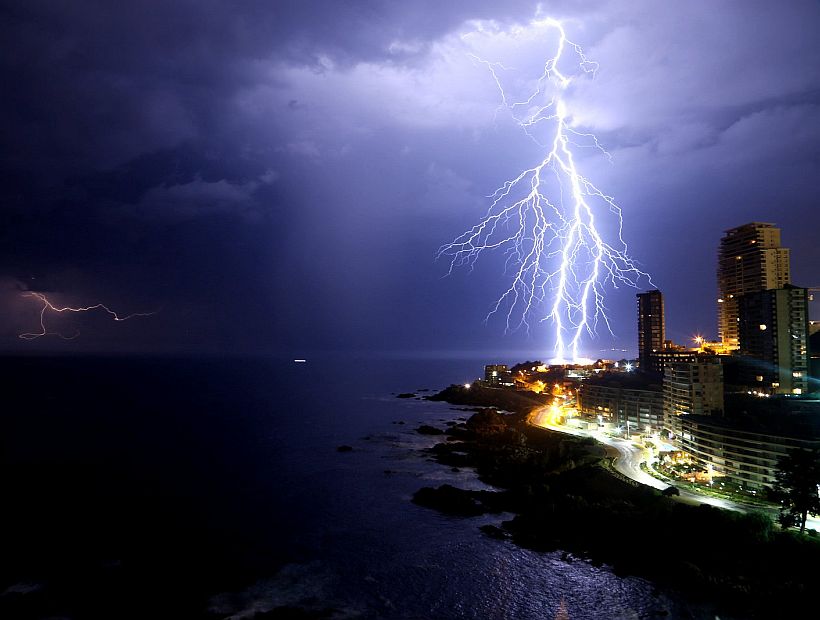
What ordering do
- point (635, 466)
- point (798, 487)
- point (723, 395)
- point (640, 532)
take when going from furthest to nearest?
1. point (723, 395)
2. point (635, 466)
3. point (640, 532)
4. point (798, 487)

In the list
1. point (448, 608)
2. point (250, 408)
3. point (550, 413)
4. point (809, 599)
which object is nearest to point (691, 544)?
point (809, 599)

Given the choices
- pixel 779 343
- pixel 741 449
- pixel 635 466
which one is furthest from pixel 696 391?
pixel 779 343

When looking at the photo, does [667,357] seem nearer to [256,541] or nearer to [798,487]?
[798,487]

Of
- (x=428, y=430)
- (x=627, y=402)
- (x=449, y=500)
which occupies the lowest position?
(x=449, y=500)

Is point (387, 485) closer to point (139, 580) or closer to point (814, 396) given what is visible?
point (139, 580)

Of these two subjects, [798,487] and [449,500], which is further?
[449,500]

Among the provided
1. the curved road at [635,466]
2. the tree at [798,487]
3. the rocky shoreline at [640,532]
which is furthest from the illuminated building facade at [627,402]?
the tree at [798,487]

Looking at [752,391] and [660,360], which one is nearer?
[752,391]

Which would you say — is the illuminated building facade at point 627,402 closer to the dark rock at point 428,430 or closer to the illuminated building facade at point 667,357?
the dark rock at point 428,430
